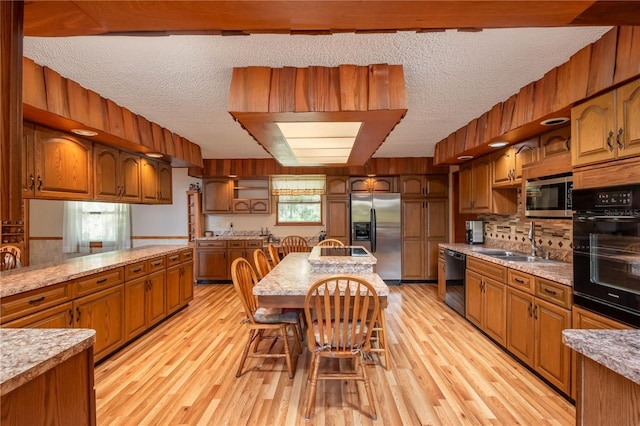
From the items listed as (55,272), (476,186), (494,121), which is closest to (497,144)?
(494,121)

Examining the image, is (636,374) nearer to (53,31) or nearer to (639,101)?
(639,101)

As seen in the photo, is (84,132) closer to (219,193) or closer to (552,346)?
(219,193)

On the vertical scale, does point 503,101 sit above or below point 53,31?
above

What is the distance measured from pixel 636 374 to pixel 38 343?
181 centimetres

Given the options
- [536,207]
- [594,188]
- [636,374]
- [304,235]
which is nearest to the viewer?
[636,374]

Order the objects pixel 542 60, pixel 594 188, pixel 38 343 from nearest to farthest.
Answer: pixel 38 343
pixel 594 188
pixel 542 60

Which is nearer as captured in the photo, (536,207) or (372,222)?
(536,207)

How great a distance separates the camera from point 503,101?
2648 mm

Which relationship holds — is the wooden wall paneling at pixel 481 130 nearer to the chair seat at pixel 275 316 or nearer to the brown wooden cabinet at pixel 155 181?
the chair seat at pixel 275 316

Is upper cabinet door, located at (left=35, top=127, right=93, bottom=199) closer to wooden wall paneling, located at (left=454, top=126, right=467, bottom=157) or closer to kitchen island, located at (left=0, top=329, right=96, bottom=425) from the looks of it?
kitchen island, located at (left=0, top=329, right=96, bottom=425)

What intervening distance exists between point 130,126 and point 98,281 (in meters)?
1.48

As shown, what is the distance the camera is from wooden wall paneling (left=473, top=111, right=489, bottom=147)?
2982 mm

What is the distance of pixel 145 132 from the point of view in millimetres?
3141

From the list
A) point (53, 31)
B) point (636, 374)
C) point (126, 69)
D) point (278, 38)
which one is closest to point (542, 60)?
point (278, 38)
